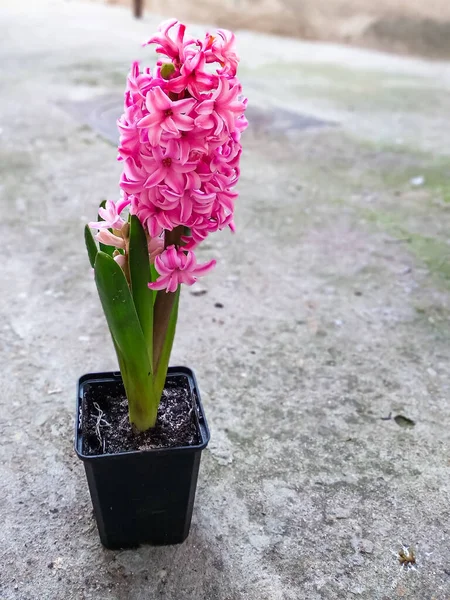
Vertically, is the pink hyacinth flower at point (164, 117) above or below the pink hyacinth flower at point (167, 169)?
above

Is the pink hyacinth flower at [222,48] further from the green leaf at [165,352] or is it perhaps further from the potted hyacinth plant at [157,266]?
the green leaf at [165,352]

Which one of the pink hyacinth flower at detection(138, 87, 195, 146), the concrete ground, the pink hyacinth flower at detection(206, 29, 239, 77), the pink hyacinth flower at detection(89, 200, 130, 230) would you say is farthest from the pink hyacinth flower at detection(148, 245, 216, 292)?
the concrete ground

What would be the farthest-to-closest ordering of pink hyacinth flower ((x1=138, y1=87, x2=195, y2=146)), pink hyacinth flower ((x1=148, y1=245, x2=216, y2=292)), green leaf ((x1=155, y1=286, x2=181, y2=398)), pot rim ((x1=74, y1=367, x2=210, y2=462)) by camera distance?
1. green leaf ((x1=155, y1=286, x2=181, y2=398))
2. pot rim ((x1=74, y1=367, x2=210, y2=462))
3. pink hyacinth flower ((x1=148, y1=245, x2=216, y2=292))
4. pink hyacinth flower ((x1=138, y1=87, x2=195, y2=146))

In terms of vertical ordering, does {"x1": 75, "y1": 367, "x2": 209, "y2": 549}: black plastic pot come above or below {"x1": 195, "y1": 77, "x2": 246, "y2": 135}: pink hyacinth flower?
below

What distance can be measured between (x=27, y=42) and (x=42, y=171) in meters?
3.63

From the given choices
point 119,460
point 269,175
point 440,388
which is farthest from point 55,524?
point 269,175

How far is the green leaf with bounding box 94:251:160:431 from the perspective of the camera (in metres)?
1.15

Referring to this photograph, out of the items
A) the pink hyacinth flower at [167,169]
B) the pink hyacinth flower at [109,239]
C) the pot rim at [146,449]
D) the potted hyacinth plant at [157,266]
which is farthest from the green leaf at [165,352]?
the pink hyacinth flower at [167,169]

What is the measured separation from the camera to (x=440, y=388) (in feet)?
6.49

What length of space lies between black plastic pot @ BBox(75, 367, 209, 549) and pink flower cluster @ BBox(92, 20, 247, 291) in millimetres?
434

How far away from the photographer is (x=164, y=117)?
39.9 inches

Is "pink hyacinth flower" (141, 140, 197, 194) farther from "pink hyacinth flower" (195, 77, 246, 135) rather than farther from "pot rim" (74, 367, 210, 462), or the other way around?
"pot rim" (74, 367, 210, 462)

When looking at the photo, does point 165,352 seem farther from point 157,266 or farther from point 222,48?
point 222,48

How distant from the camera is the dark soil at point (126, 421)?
1.37 meters
